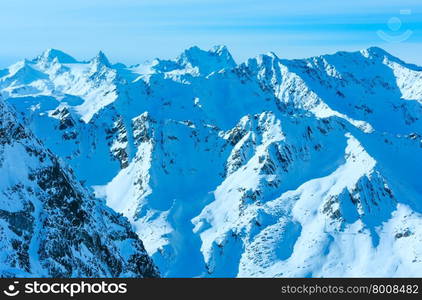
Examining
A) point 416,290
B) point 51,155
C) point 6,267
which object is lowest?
point 416,290

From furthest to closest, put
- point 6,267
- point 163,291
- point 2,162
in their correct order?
point 2,162 → point 6,267 → point 163,291

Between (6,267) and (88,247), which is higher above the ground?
(88,247)

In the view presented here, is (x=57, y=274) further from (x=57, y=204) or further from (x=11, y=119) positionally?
(x=11, y=119)

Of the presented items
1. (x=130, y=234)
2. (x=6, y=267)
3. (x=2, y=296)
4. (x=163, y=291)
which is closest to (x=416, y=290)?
(x=163, y=291)

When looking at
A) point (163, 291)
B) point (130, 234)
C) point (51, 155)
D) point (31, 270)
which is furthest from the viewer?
point (130, 234)

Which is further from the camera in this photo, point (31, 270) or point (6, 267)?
point (31, 270)

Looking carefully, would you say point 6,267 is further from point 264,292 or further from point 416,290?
point 416,290
